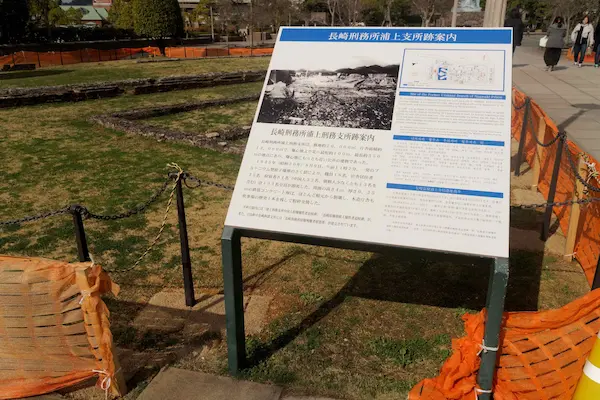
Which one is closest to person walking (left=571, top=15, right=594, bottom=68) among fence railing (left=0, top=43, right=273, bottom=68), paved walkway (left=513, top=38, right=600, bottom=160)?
paved walkway (left=513, top=38, right=600, bottom=160)

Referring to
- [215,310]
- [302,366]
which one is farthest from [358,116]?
[215,310]

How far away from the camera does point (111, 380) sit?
10.9 feet

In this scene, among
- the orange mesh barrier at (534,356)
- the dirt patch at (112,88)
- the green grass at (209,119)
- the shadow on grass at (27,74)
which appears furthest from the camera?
the shadow on grass at (27,74)

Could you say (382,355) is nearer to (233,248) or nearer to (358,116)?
(233,248)

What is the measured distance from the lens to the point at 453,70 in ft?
10.7

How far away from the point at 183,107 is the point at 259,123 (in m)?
11.6

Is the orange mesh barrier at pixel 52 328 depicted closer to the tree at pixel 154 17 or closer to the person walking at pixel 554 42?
the person walking at pixel 554 42

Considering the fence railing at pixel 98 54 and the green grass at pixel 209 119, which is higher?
the fence railing at pixel 98 54

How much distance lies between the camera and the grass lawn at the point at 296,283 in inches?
148

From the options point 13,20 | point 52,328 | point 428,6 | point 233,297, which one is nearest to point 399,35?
point 233,297

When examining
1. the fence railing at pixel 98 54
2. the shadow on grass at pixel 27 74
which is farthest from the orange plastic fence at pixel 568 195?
the fence railing at pixel 98 54

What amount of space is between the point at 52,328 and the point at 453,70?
3168 millimetres

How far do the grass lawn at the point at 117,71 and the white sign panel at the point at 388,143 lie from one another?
737 inches

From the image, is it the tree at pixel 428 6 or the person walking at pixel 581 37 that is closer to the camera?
the person walking at pixel 581 37
